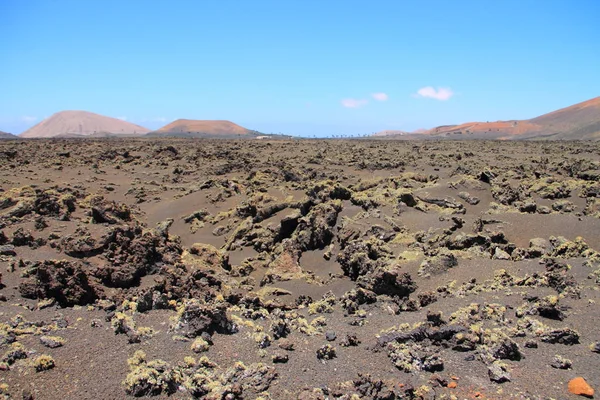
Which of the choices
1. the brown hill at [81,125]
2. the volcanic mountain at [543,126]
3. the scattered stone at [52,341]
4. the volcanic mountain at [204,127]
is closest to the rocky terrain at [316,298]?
the scattered stone at [52,341]

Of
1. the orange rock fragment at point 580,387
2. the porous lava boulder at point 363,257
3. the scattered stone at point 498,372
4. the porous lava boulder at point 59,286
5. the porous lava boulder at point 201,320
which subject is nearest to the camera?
the orange rock fragment at point 580,387

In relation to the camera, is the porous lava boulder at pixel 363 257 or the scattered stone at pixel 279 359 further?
the porous lava boulder at pixel 363 257

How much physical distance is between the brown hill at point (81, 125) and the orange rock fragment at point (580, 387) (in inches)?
4191

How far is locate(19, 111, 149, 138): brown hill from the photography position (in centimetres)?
10094

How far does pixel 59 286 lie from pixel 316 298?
12.0 ft

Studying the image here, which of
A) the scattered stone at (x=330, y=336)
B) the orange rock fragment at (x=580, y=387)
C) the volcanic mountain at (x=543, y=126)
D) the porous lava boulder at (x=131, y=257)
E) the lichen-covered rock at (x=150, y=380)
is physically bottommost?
the scattered stone at (x=330, y=336)

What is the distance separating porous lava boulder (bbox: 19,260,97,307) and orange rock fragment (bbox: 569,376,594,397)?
17.9 ft

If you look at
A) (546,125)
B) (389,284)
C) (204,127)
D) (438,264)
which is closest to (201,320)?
(389,284)

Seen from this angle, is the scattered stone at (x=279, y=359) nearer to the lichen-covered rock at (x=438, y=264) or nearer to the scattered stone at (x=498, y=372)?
the scattered stone at (x=498, y=372)

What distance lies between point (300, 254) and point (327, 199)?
239 cm

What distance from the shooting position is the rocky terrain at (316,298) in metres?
3.97

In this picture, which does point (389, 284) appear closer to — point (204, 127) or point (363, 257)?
point (363, 257)

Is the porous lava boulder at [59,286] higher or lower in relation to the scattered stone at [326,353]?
higher

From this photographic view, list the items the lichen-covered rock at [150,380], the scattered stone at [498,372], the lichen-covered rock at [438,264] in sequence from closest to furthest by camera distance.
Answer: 1. the lichen-covered rock at [150,380]
2. the scattered stone at [498,372]
3. the lichen-covered rock at [438,264]
